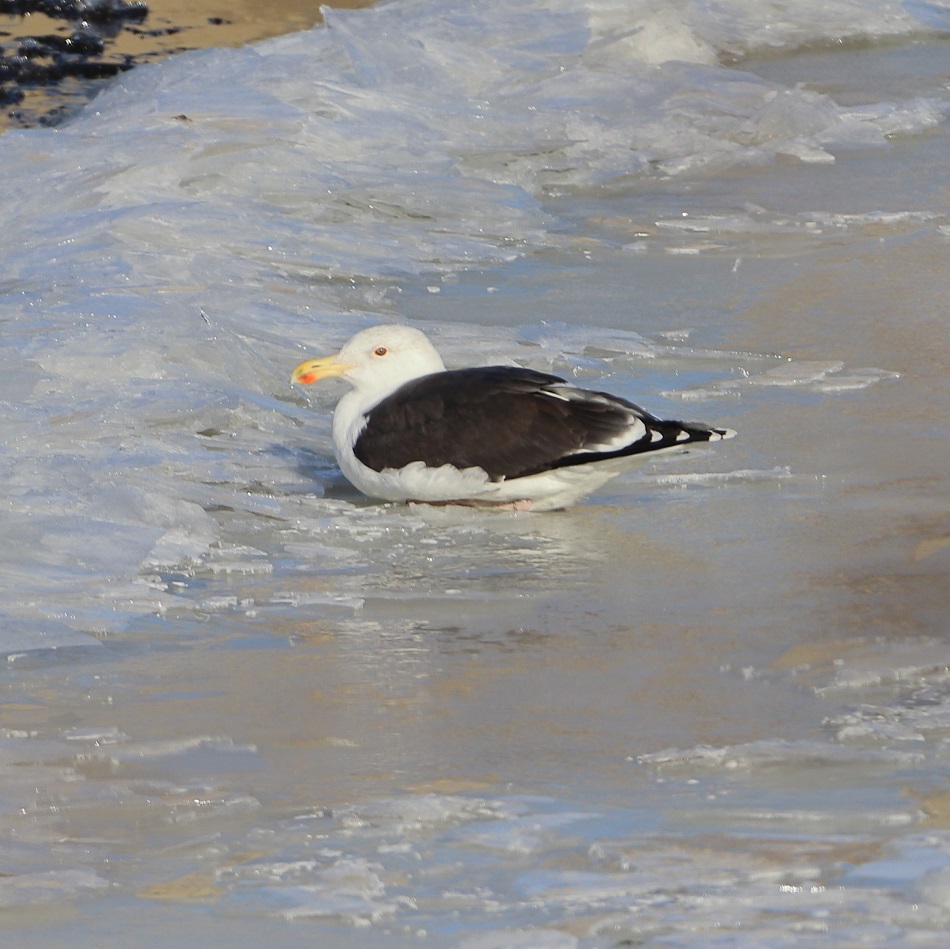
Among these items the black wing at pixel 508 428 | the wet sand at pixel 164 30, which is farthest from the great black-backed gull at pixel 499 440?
the wet sand at pixel 164 30

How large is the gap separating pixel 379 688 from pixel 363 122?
8.12 meters

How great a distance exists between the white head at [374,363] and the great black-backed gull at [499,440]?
183 mm

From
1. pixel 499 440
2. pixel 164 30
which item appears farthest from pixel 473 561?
pixel 164 30

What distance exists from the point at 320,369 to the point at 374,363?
0.18m

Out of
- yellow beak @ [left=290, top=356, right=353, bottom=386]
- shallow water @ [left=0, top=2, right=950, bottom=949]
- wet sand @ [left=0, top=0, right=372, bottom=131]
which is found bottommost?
shallow water @ [left=0, top=2, right=950, bottom=949]

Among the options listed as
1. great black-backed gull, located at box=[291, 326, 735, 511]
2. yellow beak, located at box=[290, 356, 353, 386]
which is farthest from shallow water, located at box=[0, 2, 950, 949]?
yellow beak, located at box=[290, 356, 353, 386]

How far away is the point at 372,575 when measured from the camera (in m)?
5.23

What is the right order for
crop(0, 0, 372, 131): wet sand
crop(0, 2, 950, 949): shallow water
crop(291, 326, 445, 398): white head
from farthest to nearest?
crop(0, 0, 372, 131): wet sand → crop(291, 326, 445, 398): white head → crop(0, 2, 950, 949): shallow water

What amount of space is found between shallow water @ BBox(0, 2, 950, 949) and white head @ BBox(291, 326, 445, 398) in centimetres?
39

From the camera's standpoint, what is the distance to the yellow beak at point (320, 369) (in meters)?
6.21

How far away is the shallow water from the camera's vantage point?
11.0 ft

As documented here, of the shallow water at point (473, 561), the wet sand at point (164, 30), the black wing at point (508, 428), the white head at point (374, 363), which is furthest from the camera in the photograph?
the wet sand at point (164, 30)

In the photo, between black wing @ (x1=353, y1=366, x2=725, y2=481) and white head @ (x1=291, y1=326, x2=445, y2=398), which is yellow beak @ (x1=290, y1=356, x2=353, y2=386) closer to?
white head @ (x1=291, y1=326, x2=445, y2=398)

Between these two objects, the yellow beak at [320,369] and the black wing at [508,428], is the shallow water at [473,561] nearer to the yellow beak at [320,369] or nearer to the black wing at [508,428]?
the black wing at [508,428]
